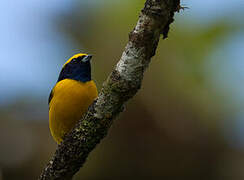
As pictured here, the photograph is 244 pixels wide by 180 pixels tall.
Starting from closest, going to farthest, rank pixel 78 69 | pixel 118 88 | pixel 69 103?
pixel 118 88 < pixel 69 103 < pixel 78 69

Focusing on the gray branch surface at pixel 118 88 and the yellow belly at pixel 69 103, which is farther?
the yellow belly at pixel 69 103

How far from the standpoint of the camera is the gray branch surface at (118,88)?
3.61 metres

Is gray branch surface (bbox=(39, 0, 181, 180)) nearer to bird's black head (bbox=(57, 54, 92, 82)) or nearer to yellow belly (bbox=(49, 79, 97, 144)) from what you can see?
yellow belly (bbox=(49, 79, 97, 144))

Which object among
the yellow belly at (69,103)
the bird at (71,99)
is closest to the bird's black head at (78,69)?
the bird at (71,99)

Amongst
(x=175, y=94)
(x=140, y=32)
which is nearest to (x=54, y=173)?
(x=140, y=32)

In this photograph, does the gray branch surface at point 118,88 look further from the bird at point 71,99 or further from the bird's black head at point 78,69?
the bird's black head at point 78,69

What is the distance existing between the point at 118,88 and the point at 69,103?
6.61ft

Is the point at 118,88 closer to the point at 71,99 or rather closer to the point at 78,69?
the point at 71,99

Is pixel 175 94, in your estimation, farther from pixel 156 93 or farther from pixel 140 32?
pixel 140 32

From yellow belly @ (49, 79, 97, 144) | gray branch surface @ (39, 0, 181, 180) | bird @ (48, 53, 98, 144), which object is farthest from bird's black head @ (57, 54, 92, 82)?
gray branch surface @ (39, 0, 181, 180)

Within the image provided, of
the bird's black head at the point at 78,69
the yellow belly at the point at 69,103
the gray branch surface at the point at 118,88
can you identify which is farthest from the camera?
the bird's black head at the point at 78,69

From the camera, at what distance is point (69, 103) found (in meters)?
5.72

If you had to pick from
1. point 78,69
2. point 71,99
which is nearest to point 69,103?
point 71,99

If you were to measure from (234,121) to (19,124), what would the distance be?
4537 mm
